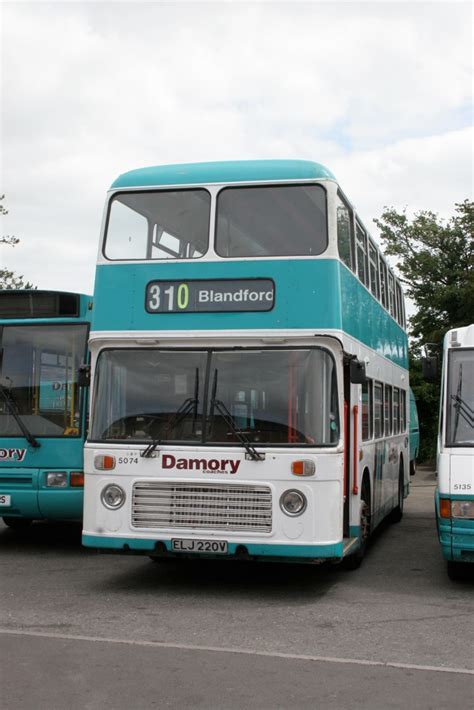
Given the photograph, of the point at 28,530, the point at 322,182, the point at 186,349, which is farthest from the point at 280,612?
the point at 28,530

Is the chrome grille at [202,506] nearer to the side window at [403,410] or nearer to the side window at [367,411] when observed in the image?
the side window at [367,411]

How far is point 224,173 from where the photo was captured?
1004 cm

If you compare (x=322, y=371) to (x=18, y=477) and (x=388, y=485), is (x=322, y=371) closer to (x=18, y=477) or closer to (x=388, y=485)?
(x=18, y=477)

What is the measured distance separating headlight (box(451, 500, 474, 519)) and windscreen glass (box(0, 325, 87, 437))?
15.7ft

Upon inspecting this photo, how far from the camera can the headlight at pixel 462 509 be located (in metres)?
9.48

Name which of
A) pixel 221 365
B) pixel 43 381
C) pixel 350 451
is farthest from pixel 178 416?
pixel 43 381

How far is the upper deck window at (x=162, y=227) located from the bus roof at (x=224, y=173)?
133 millimetres

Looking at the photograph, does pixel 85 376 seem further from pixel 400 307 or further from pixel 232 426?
pixel 400 307

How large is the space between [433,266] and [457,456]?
105ft

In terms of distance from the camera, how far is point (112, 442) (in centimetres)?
957

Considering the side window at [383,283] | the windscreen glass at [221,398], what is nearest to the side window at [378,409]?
the side window at [383,283]

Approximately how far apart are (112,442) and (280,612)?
228 centimetres

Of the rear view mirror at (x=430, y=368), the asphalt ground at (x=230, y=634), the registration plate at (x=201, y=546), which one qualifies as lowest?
the asphalt ground at (x=230, y=634)

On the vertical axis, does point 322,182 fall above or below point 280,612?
above
